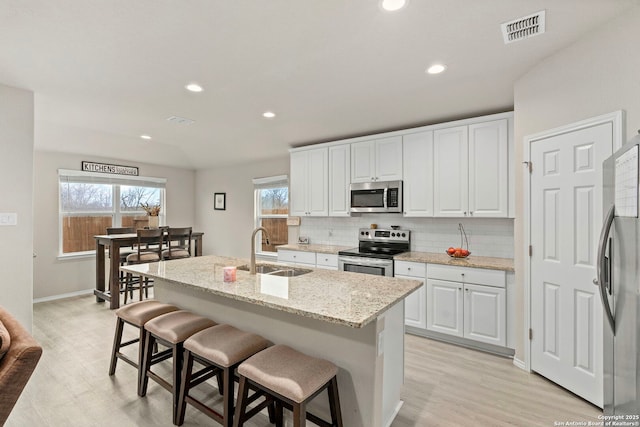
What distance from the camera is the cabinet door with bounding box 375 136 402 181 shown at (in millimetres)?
3895

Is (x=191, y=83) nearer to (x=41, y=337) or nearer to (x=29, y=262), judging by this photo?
(x=29, y=262)

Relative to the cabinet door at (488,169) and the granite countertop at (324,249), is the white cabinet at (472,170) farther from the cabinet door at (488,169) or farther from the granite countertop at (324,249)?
the granite countertop at (324,249)

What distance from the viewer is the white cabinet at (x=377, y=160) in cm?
391

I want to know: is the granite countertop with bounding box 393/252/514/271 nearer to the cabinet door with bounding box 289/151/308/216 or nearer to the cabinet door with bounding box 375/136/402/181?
the cabinet door with bounding box 375/136/402/181

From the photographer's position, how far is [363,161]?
4.18 m

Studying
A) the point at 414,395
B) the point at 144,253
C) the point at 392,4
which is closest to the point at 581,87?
the point at 392,4

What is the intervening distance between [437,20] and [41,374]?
4019 mm

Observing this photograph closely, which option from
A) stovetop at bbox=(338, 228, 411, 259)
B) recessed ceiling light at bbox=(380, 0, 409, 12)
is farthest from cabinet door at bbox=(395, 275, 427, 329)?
recessed ceiling light at bbox=(380, 0, 409, 12)

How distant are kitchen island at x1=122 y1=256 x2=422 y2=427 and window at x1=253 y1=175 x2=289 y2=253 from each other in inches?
126

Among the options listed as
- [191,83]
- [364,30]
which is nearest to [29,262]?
[191,83]

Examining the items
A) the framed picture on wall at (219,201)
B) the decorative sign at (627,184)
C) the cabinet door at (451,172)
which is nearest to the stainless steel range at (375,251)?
the cabinet door at (451,172)

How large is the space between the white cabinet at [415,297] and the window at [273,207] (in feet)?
8.37

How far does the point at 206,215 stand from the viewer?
6734 mm

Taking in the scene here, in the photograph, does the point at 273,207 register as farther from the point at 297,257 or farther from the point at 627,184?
the point at 627,184
